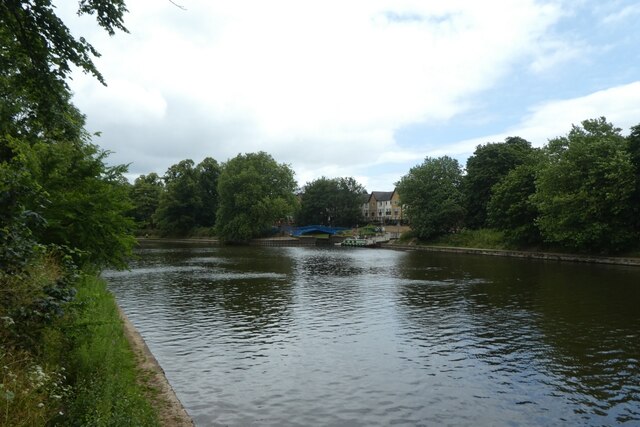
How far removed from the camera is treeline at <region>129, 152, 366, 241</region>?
88500 millimetres

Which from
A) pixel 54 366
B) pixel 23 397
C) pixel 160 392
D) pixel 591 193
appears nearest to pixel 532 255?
pixel 591 193

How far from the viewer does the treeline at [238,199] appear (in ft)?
290

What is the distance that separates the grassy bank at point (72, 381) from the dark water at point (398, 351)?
6.48 feet

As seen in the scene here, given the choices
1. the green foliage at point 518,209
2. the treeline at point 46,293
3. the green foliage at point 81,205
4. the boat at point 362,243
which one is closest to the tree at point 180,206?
the boat at point 362,243

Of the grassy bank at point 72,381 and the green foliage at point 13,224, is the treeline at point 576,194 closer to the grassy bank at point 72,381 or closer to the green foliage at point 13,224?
the grassy bank at point 72,381

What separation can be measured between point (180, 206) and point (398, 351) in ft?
313

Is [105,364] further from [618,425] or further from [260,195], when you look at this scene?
[260,195]

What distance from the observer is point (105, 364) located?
8.66 metres

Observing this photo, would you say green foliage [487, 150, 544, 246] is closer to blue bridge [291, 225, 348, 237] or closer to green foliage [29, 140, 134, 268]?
green foliage [29, 140, 134, 268]

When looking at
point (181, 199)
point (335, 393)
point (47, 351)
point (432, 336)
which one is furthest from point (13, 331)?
point (181, 199)

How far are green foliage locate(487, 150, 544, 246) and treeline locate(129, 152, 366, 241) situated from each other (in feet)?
141

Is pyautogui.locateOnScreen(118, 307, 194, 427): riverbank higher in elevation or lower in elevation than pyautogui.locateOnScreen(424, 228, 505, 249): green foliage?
lower

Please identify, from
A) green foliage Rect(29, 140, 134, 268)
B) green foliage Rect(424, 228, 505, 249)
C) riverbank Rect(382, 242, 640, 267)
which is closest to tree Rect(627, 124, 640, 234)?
riverbank Rect(382, 242, 640, 267)

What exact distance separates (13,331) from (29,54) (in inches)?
236
